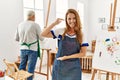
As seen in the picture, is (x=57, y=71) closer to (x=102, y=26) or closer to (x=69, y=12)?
(x=69, y=12)

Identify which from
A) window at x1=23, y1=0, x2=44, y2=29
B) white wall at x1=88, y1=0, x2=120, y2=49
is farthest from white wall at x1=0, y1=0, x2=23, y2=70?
white wall at x1=88, y1=0, x2=120, y2=49

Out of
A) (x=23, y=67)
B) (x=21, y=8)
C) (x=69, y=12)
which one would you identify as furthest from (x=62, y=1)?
(x=69, y=12)

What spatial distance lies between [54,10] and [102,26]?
3286 millimetres

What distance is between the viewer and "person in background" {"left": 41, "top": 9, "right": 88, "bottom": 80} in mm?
2055

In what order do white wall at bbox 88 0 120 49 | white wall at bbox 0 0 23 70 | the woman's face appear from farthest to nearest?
white wall at bbox 88 0 120 49 < white wall at bbox 0 0 23 70 < the woman's face

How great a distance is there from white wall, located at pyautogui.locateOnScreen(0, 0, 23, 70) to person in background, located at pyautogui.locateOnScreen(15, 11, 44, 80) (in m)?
0.87

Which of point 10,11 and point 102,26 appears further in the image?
point 102,26

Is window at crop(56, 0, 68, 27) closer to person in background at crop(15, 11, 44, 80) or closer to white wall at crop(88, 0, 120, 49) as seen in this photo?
white wall at crop(88, 0, 120, 49)

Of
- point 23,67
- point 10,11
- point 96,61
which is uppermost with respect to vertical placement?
point 10,11

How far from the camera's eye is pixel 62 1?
6715 millimetres

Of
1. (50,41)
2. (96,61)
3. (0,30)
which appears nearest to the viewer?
(96,61)

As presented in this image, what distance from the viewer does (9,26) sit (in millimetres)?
4355

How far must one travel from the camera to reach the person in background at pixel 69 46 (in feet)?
6.74

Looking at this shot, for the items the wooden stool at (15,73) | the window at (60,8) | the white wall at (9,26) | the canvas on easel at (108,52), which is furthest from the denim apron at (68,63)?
the window at (60,8)
